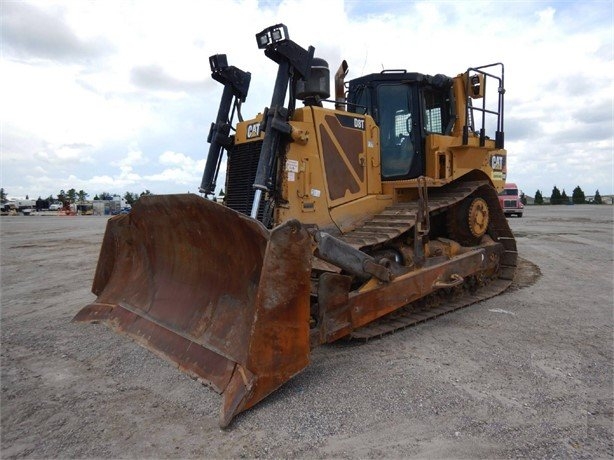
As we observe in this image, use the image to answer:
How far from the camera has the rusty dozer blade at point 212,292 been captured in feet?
10.6

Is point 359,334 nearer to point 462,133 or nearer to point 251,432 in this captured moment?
point 251,432

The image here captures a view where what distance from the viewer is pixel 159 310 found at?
4473mm

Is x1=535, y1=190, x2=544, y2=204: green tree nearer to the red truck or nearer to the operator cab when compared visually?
the red truck

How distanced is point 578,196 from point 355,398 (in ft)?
201

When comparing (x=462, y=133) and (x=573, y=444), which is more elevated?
(x=462, y=133)

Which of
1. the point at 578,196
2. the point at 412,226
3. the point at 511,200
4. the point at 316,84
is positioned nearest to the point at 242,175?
the point at 316,84

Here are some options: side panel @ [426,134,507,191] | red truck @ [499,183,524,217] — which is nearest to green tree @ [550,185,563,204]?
red truck @ [499,183,524,217]

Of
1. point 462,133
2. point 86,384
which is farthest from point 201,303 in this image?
point 462,133

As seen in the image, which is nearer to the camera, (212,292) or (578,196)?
(212,292)

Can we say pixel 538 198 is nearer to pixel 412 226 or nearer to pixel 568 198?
pixel 568 198

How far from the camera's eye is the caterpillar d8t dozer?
3.40 metres

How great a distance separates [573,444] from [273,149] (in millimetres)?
3546

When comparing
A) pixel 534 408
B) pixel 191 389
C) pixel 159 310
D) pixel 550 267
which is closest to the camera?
pixel 534 408

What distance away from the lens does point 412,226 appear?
208 inches
